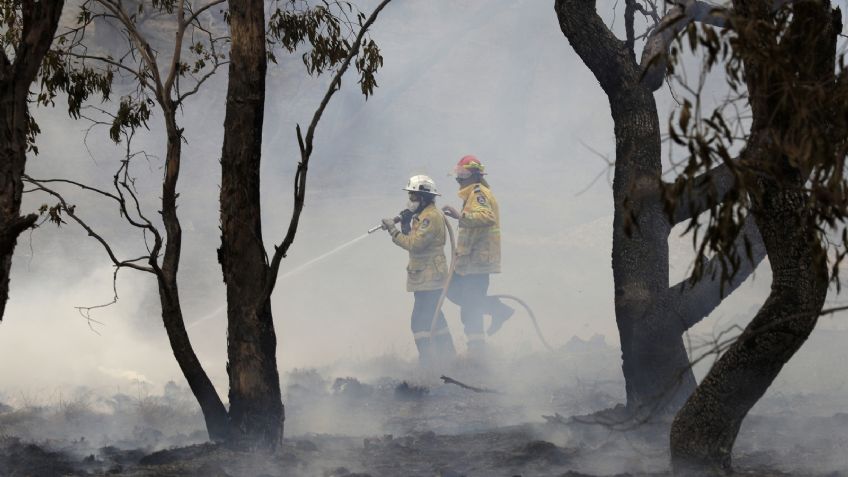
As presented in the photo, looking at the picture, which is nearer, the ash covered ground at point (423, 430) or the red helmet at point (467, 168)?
the ash covered ground at point (423, 430)

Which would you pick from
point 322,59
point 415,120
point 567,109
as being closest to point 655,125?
point 322,59

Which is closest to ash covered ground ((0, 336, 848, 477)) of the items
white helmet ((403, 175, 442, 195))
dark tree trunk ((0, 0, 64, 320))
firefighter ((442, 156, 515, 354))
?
firefighter ((442, 156, 515, 354))

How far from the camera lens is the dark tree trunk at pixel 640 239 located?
7555 millimetres

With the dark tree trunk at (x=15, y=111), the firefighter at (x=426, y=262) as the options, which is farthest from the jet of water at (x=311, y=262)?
the dark tree trunk at (x=15, y=111)

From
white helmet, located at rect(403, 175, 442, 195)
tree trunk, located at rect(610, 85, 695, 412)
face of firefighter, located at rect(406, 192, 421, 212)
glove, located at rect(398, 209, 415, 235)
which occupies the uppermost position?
white helmet, located at rect(403, 175, 442, 195)

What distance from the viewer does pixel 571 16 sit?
7590 millimetres

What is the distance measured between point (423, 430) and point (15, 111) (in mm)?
4643

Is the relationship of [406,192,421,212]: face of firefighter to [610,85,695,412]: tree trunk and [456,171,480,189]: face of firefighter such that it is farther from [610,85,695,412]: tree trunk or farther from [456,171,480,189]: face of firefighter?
[610,85,695,412]: tree trunk

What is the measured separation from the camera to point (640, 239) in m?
7.62

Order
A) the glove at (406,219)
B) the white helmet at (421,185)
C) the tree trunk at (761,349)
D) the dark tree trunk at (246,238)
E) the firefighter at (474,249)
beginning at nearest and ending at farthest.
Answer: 1. the tree trunk at (761,349)
2. the dark tree trunk at (246,238)
3. the white helmet at (421,185)
4. the firefighter at (474,249)
5. the glove at (406,219)

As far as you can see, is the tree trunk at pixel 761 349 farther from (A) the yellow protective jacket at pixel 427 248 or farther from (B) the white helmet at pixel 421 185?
(B) the white helmet at pixel 421 185

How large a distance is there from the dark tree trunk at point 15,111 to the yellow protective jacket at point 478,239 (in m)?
6.36

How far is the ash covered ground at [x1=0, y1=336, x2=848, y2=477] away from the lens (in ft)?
22.6

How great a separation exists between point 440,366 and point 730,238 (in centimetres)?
792
